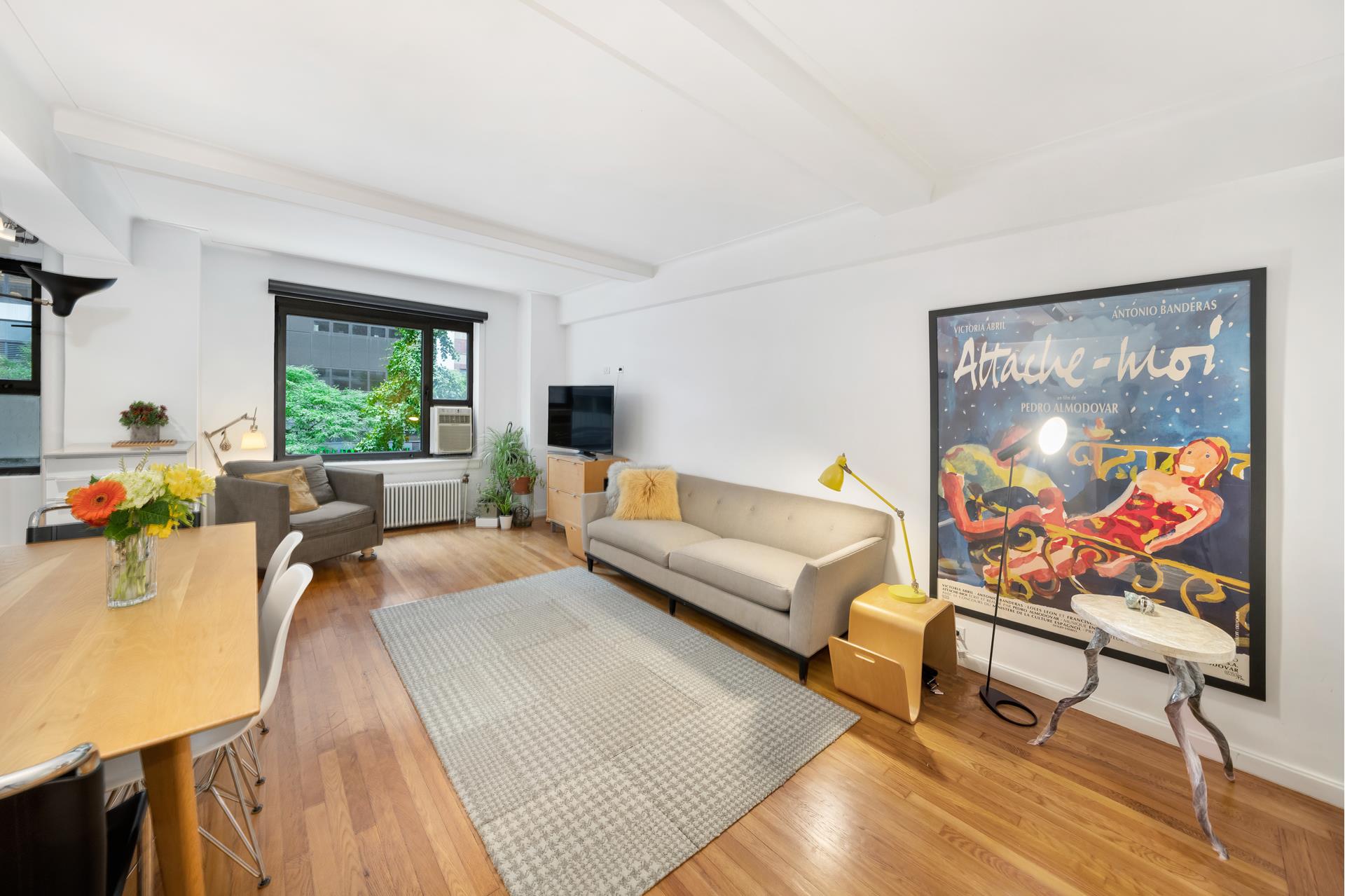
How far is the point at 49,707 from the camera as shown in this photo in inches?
43.1

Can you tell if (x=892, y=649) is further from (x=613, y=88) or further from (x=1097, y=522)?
(x=613, y=88)

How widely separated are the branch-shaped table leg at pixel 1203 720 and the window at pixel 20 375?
6861 millimetres

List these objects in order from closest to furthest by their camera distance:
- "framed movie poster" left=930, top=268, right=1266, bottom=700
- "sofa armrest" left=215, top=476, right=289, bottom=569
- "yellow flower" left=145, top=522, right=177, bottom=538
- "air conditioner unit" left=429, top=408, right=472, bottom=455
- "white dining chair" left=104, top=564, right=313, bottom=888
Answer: "white dining chair" left=104, top=564, right=313, bottom=888, "yellow flower" left=145, top=522, right=177, bottom=538, "framed movie poster" left=930, top=268, right=1266, bottom=700, "sofa armrest" left=215, top=476, right=289, bottom=569, "air conditioner unit" left=429, top=408, right=472, bottom=455

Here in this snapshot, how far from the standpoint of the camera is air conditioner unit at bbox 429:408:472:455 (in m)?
5.76

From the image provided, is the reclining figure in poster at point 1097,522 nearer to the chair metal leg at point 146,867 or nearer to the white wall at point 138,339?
the chair metal leg at point 146,867

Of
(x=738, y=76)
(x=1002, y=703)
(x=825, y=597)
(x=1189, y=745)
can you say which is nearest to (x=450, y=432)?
(x=825, y=597)

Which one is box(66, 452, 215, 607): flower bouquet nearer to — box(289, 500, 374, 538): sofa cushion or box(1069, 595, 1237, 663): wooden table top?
box(289, 500, 374, 538): sofa cushion

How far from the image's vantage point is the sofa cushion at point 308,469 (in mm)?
4246

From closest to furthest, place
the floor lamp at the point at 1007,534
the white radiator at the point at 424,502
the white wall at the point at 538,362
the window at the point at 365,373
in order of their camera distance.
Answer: the floor lamp at the point at 1007,534
the window at the point at 365,373
the white radiator at the point at 424,502
the white wall at the point at 538,362

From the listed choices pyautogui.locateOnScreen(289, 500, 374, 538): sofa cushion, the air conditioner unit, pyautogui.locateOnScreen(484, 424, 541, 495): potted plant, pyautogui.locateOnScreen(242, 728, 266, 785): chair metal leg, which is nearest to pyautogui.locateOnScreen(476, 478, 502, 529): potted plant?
pyautogui.locateOnScreen(484, 424, 541, 495): potted plant

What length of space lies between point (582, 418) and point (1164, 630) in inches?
180

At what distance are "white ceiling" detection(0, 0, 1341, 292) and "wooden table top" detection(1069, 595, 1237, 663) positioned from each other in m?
2.02

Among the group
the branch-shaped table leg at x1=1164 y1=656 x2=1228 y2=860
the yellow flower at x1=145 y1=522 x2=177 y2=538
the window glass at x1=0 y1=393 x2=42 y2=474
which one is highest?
the window glass at x1=0 y1=393 x2=42 y2=474

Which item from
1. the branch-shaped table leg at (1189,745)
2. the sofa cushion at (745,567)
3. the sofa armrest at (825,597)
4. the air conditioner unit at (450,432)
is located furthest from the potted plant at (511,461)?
the branch-shaped table leg at (1189,745)
